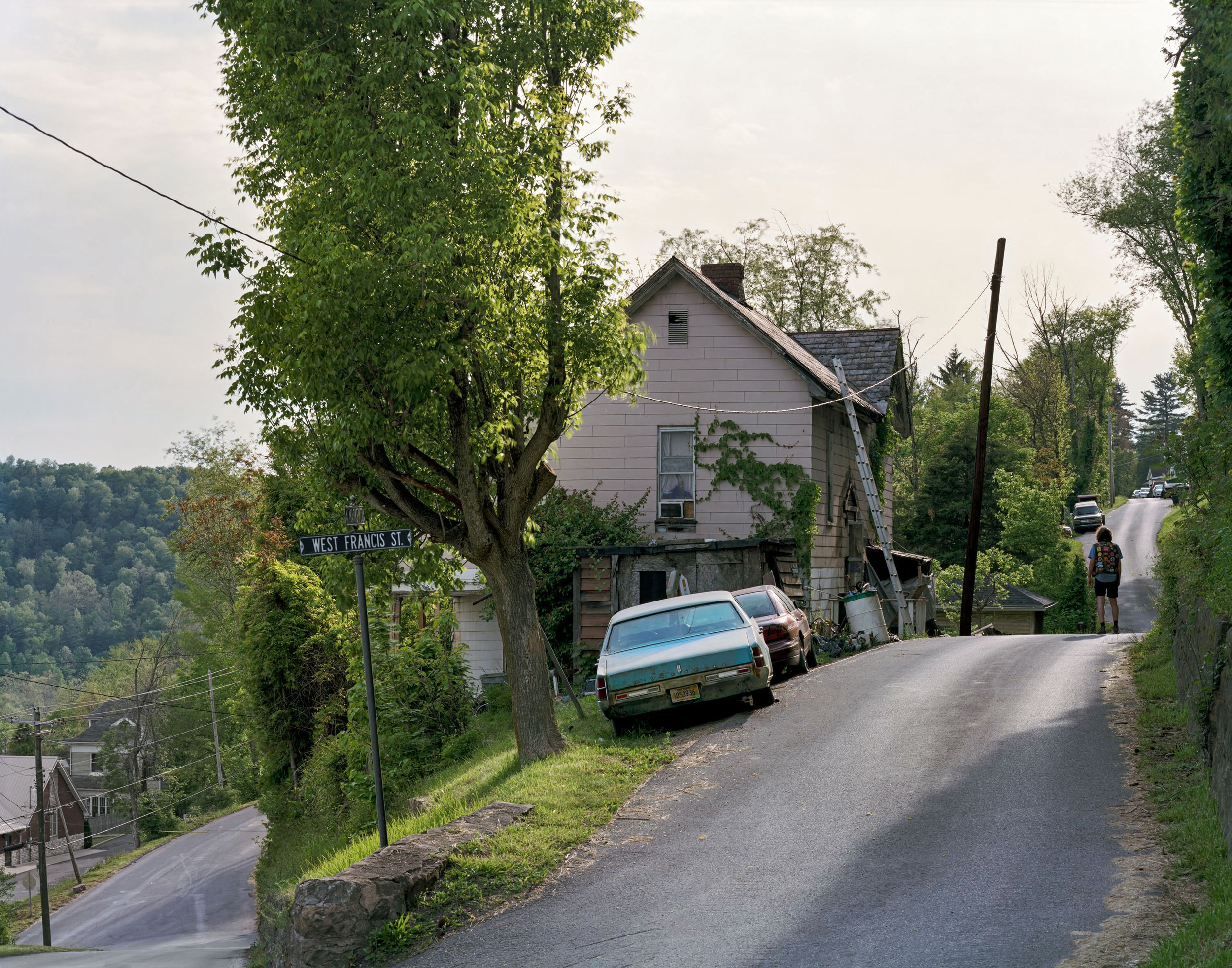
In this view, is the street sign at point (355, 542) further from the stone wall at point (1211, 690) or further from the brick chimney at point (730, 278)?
the brick chimney at point (730, 278)

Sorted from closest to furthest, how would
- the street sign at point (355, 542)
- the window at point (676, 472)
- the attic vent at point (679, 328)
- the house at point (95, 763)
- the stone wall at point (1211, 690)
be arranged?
the stone wall at point (1211, 690), the street sign at point (355, 542), the window at point (676, 472), the attic vent at point (679, 328), the house at point (95, 763)

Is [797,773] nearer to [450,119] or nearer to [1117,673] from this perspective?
[1117,673]

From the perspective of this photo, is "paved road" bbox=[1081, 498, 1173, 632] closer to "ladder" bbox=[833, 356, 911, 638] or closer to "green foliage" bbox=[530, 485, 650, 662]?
"ladder" bbox=[833, 356, 911, 638]

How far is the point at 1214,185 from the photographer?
38.0 ft

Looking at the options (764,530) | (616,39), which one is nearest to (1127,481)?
(764,530)

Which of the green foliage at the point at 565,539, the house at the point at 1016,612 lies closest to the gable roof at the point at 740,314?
the green foliage at the point at 565,539

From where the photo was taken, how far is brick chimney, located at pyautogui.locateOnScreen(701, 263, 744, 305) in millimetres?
31109

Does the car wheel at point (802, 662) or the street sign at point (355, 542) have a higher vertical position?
the street sign at point (355, 542)

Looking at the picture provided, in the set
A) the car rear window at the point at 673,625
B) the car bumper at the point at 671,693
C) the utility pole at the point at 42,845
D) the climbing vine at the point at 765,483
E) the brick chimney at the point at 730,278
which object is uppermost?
the brick chimney at the point at 730,278

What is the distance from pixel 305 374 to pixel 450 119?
11.2 ft

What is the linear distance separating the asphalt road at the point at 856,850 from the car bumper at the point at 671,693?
0.46 meters

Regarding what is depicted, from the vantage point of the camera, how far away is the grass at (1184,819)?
6035 millimetres

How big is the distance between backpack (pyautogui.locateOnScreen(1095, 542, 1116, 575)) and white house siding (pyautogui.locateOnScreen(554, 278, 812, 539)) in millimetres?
7252

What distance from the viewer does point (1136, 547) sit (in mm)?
67375
